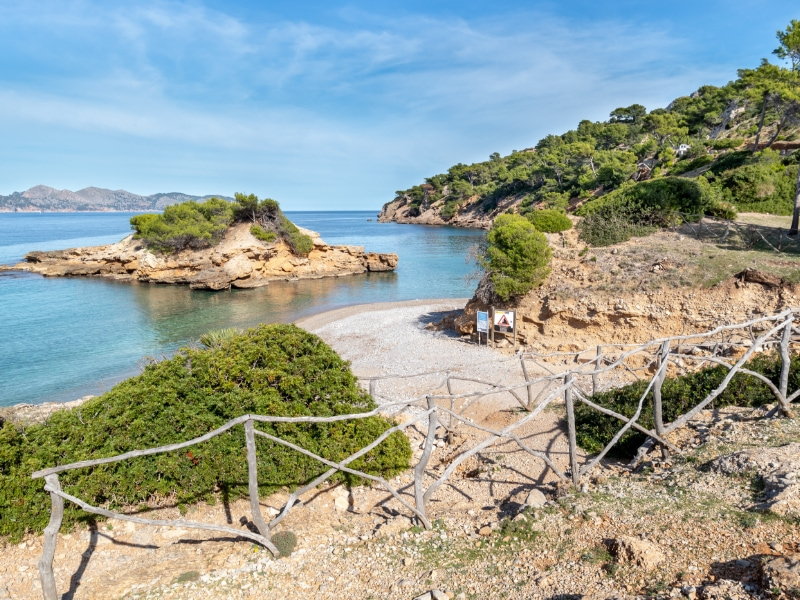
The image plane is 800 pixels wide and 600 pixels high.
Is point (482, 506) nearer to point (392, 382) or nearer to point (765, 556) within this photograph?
point (765, 556)

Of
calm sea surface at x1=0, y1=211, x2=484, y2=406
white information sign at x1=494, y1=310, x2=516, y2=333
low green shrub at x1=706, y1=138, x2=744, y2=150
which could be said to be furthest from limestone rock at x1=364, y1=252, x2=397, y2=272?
low green shrub at x1=706, y1=138, x2=744, y2=150

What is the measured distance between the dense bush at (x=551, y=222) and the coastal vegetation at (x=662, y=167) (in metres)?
0.92

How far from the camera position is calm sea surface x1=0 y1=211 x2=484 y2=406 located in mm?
17500

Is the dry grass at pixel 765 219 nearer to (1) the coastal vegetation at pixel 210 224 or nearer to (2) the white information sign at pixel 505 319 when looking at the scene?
(2) the white information sign at pixel 505 319

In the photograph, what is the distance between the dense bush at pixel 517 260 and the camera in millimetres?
16109

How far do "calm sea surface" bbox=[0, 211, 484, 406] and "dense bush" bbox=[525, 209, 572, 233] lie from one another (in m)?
11.8

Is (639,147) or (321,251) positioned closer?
(321,251)

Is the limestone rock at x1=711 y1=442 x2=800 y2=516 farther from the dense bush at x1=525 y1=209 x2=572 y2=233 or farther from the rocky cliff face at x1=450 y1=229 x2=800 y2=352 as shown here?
the dense bush at x1=525 y1=209 x2=572 y2=233

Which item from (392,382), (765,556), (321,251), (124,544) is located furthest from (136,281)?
(765,556)

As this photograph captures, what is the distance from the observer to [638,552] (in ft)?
12.2

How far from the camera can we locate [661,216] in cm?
2039

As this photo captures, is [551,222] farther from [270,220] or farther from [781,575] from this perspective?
[270,220]

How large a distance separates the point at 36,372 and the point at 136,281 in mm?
24051

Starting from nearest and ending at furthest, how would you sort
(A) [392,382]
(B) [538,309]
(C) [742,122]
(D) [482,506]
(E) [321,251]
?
(D) [482,506]
(A) [392,382]
(B) [538,309]
(E) [321,251]
(C) [742,122]
